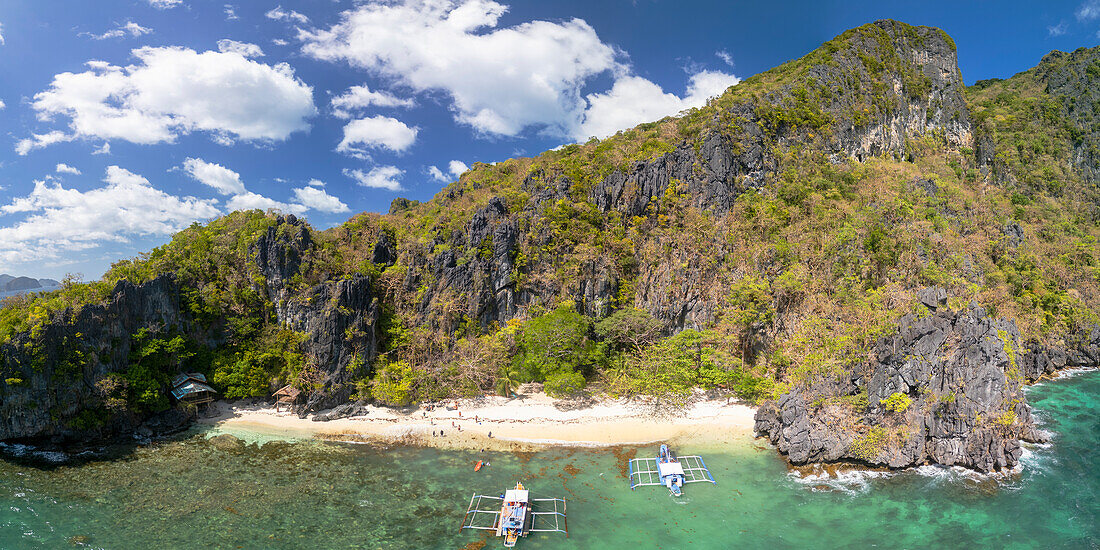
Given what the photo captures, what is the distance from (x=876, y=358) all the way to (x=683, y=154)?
103 feet

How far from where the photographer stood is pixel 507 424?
34781 millimetres

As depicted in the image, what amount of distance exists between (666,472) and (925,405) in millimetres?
17784

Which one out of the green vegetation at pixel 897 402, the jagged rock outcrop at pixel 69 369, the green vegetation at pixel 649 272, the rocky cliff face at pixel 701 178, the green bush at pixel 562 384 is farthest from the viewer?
the rocky cliff face at pixel 701 178

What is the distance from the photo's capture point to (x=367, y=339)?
129 feet

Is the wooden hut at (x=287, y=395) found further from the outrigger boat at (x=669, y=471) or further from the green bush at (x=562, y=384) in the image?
the outrigger boat at (x=669, y=471)

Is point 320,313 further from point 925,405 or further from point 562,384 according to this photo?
point 925,405

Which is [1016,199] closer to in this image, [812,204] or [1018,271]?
[1018,271]

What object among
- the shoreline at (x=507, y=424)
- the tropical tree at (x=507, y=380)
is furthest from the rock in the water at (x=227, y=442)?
the tropical tree at (x=507, y=380)

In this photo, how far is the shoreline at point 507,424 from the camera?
32.4 metres

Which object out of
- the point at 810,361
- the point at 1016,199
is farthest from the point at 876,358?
the point at 1016,199

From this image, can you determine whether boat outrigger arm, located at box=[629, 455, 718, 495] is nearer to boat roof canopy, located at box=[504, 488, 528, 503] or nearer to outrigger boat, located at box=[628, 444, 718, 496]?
outrigger boat, located at box=[628, 444, 718, 496]

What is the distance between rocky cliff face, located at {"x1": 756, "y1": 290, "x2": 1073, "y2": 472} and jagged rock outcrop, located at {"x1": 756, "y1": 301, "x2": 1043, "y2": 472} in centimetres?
5

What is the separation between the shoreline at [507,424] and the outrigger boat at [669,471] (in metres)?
3.05

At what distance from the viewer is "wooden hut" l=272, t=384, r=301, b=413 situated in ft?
118
